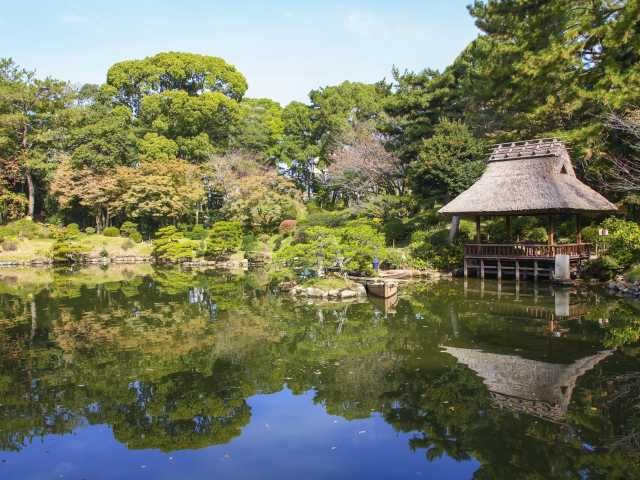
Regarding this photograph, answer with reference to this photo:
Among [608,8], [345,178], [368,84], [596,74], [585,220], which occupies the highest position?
[368,84]

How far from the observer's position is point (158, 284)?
2153cm

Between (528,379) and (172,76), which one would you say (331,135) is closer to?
(172,76)

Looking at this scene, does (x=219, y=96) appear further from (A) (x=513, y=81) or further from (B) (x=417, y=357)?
(B) (x=417, y=357)

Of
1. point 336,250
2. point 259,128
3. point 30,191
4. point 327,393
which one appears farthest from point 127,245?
point 327,393

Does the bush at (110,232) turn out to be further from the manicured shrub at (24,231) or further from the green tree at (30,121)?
the green tree at (30,121)

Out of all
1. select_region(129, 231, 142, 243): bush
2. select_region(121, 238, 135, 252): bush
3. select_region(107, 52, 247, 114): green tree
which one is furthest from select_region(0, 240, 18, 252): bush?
select_region(107, 52, 247, 114): green tree

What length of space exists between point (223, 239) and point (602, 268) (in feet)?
64.3

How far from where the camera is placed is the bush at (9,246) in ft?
105

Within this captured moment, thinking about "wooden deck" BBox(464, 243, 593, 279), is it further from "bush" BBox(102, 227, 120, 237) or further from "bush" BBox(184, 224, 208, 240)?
"bush" BBox(102, 227, 120, 237)

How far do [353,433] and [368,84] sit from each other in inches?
1651

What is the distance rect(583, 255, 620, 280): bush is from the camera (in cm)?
1792

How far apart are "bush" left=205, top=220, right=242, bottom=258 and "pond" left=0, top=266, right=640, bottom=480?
49.8ft

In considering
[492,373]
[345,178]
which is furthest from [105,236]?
[492,373]

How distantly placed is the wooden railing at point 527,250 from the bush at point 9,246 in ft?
88.0
